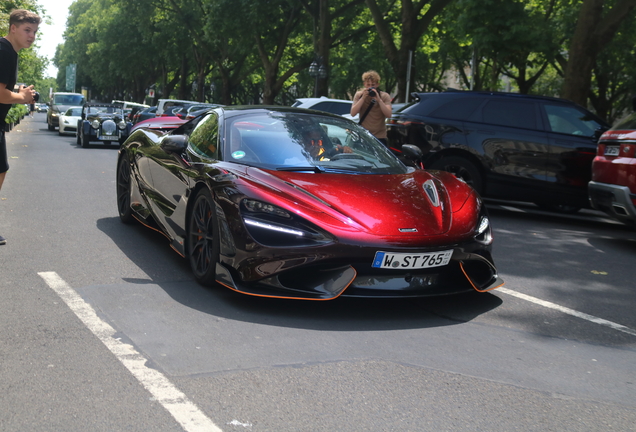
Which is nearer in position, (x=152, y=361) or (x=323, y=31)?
(x=152, y=361)

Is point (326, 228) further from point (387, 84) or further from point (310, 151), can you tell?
point (387, 84)

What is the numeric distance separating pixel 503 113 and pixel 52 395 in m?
8.15

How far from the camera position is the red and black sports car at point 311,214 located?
15.5 feet

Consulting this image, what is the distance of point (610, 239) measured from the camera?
29.2 feet

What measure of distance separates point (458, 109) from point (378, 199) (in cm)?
570

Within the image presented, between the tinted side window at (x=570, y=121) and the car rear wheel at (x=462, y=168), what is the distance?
45.2 inches

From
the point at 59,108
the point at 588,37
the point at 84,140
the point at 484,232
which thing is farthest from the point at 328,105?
the point at 59,108

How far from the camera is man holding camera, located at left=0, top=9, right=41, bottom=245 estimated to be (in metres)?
6.20

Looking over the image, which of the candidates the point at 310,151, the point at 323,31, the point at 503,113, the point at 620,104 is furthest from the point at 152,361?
the point at 620,104

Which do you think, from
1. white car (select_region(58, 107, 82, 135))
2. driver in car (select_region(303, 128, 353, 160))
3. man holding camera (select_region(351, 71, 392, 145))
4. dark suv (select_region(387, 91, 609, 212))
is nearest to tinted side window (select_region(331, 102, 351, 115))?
dark suv (select_region(387, 91, 609, 212))

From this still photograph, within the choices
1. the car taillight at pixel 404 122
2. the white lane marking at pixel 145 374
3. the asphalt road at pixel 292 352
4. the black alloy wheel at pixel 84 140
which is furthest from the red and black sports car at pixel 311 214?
the black alloy wheel at pixel 84 140

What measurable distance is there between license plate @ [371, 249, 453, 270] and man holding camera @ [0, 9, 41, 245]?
10.9ft

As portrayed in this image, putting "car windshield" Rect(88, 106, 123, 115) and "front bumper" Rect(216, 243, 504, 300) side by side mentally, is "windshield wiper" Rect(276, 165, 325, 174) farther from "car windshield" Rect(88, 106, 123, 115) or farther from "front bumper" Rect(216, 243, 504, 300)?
"car windshield" Rect(88, 106, 123, 115)

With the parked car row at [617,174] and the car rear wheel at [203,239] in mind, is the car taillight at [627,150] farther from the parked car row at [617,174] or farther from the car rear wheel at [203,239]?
the car rear wheel at [203,239]
